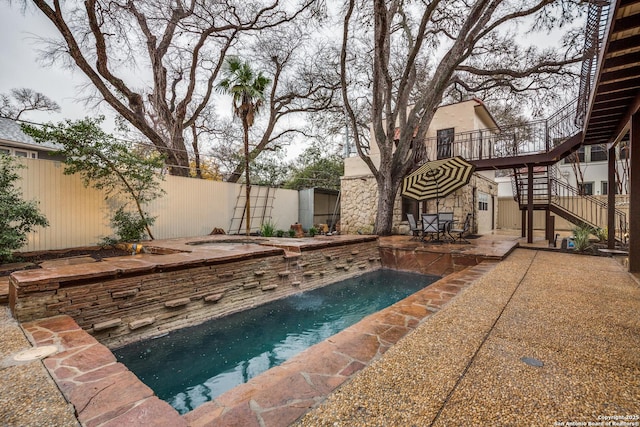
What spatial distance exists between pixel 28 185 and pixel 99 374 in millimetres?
6427

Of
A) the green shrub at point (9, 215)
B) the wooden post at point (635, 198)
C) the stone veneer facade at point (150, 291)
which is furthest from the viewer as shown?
the wooden post at point (635, 198)

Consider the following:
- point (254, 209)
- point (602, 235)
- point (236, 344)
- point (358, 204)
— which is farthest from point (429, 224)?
point (254, 209)

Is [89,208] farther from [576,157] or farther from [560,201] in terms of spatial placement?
[576,157]

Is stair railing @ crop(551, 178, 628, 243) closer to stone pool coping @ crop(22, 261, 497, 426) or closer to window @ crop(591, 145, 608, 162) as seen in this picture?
window @ crop(591, 145, 608, 162)

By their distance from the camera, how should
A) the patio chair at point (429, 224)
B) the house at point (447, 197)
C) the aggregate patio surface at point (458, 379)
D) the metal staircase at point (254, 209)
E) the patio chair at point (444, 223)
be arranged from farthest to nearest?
1. the metal staircase at point (254, 209)
2. the house at point (447, 197)
3. the patio chair at point (444, 223)
4. the patio chair at point (429, 224)
5. the aggregate patio surface at point (458, 379)

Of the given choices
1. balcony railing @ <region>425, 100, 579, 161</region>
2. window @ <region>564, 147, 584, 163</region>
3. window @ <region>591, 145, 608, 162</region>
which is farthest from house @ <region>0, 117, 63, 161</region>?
window @ <region>591, 145, 608, 162</region>

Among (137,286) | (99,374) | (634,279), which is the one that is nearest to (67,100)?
(137,286)

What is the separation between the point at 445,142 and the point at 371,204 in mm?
4051

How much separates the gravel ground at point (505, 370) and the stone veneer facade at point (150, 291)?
117 inches

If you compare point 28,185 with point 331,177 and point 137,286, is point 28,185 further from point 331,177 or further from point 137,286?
point 331,177

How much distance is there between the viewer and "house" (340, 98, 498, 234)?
10.8 meters

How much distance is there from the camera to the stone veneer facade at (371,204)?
10.4m

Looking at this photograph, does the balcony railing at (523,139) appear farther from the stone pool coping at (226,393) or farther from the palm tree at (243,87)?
the stone pool coping at (226,393)

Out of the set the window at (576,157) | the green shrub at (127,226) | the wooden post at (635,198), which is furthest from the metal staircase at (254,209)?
the window at (576,157)
